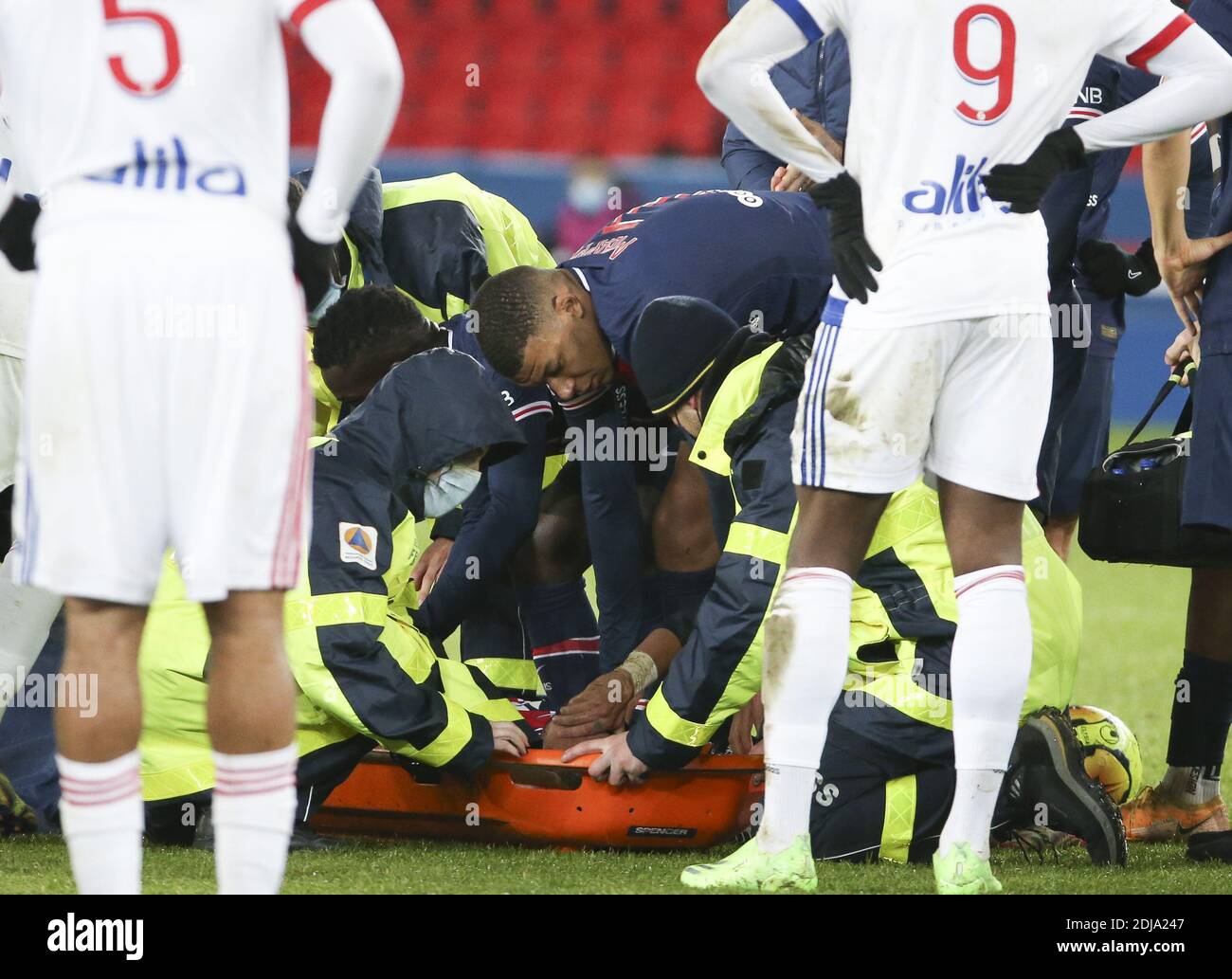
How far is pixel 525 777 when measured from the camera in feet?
10.5

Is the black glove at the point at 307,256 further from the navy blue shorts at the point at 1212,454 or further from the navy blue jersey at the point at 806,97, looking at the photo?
the navy blue jersey at the point at 806,97

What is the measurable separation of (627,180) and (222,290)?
1057 cm

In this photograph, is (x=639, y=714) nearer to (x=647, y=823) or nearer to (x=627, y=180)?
(x=647, y=823)

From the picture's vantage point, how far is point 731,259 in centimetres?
387

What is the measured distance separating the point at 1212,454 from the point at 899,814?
87cm

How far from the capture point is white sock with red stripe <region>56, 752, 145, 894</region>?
6.77 ft

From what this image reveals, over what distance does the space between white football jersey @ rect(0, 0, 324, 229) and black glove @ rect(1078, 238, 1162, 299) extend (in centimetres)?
289

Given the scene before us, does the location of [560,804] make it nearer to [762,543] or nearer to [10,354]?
[762,543]

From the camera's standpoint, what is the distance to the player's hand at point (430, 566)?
4238mm

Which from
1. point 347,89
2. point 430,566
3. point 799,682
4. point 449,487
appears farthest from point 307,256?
point 430,566

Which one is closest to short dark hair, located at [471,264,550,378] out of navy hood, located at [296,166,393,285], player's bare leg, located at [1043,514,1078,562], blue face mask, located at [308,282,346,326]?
blue face mask, located at [308,282,346,326]

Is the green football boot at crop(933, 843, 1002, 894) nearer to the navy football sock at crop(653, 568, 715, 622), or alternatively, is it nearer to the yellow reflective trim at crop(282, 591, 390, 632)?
the yellow reflective trim at crop(282, 591, 390, 632)

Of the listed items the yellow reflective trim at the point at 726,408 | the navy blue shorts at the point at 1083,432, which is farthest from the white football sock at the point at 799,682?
the navy blue shorts at the point at 1083,432
